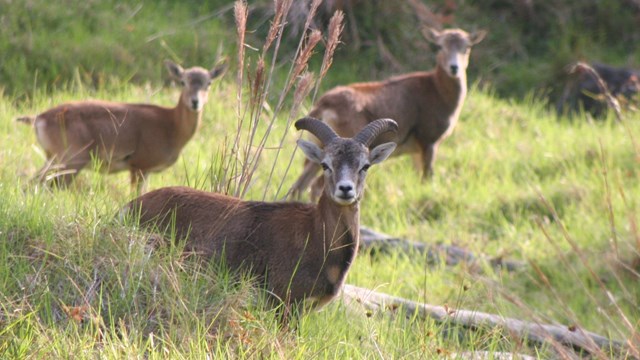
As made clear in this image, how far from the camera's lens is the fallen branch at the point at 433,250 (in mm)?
10133

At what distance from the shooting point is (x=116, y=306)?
584 cm

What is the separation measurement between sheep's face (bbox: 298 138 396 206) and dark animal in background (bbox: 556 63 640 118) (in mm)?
8541

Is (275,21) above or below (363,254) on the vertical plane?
above

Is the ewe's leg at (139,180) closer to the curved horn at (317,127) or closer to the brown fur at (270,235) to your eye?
the curved horn at (317,127)

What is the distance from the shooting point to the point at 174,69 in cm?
1179

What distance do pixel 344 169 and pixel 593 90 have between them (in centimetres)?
935

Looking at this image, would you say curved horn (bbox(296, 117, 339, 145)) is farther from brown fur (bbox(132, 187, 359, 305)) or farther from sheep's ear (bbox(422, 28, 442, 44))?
sheep's ear (bbox(422, 28, 442, 44))

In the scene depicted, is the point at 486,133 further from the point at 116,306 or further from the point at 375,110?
the point at 116,306

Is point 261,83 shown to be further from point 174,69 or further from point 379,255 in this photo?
point 174,69

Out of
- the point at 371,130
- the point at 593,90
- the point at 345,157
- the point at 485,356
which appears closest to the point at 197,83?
the point at 371,130

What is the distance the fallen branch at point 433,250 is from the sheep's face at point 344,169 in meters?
2.84

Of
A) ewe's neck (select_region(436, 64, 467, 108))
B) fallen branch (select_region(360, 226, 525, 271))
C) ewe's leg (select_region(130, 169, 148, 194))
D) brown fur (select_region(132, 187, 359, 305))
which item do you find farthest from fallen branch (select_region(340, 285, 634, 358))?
ewe's neck (select_region(436, 64, 467, 108))

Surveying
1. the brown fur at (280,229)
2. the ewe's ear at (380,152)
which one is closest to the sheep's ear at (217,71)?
the ewe's ear at (380,152)

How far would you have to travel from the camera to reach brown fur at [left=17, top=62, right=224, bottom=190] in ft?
33.7
